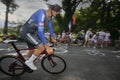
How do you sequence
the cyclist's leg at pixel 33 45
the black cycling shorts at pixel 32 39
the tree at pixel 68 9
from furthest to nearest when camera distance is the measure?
the tree at pixel 68 9 < the black cycling shorts at pixel 32 39 < the cyclist's leg at pixel 33 45

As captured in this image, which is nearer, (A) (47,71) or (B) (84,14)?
(A) (47,71)

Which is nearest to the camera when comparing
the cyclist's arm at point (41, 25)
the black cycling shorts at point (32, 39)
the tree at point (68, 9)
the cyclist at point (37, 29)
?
the cyclist's arm at point (41, 25)

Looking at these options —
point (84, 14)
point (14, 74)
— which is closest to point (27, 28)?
point (14, 74)

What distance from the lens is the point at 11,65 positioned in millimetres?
7590

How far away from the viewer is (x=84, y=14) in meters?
52.0

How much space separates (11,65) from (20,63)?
25 cm

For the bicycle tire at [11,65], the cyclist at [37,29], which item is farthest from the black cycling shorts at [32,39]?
the bicycle tire at [11,65]

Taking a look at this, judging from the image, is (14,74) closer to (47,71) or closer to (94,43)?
(47,71)

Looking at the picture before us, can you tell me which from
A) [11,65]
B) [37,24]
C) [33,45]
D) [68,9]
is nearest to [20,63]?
[11,65]

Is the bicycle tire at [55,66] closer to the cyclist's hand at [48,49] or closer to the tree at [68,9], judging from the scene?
the cyclist's hand at [48,49]

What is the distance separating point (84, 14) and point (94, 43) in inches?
1121

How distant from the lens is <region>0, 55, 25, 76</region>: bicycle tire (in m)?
7.54

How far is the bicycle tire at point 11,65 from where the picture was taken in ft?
24.7

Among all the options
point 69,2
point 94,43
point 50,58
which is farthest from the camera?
point 69,2
